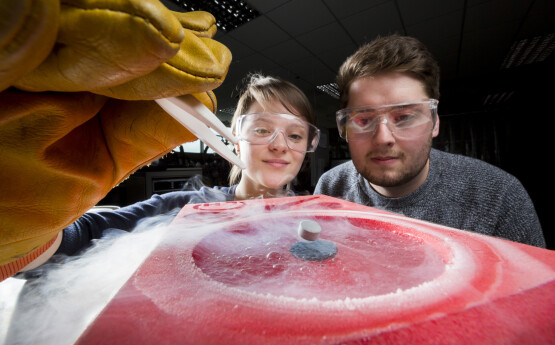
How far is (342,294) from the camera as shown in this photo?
13.0 inches

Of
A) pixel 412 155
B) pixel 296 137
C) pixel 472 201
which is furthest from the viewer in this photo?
pixel 296 137

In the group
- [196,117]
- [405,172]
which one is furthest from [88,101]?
[405,172]

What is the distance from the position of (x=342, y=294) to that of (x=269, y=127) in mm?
1221

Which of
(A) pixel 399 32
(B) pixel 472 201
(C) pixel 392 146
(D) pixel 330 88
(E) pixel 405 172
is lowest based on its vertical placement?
(B) pixel 472 201

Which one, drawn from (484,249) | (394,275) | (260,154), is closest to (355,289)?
(394,275)

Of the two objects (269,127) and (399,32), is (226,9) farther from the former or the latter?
(399,32)

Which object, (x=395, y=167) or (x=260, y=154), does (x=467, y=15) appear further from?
(x=260, y=154)

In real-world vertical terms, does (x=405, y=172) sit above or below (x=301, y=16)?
below

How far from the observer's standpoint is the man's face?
3.99 feet

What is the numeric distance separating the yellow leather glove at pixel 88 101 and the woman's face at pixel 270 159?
865 millimetres

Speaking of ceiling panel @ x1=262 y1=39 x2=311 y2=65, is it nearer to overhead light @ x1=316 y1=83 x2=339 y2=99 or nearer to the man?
overhead light @ x1=316 y1=83 x2=339 y2=99

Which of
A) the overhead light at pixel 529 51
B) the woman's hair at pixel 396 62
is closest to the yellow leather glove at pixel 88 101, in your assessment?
the woman's hair at pixel 396 62

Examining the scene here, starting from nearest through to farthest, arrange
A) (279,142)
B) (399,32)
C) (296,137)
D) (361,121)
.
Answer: (361,121) < (279,142) < (296,137) < (399,32)

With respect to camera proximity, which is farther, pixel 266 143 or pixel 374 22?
pixel 374 22
